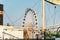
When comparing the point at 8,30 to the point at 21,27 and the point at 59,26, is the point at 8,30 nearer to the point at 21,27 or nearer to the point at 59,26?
the point at 21,27

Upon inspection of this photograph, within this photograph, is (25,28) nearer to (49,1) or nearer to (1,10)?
(1,10)

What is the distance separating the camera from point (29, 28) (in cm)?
3831

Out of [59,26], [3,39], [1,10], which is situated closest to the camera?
[59,26]

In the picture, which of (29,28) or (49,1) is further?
(29,28)

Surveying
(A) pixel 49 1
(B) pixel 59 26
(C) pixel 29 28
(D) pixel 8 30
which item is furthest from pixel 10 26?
(A) pixel 49 1

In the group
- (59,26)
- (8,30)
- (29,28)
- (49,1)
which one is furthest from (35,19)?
(49,1)

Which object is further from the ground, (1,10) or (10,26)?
(1,10)

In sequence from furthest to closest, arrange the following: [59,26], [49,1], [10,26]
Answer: [10,26]
[59,26]
[49,1]

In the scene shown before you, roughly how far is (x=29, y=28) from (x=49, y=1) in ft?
54.0

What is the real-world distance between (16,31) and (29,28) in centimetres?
291

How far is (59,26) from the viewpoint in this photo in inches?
A: 1214

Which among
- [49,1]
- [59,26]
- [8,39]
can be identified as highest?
[49,1]

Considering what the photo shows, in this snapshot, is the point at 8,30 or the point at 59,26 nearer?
the point at 59,26

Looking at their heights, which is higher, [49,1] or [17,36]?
[49,1]
